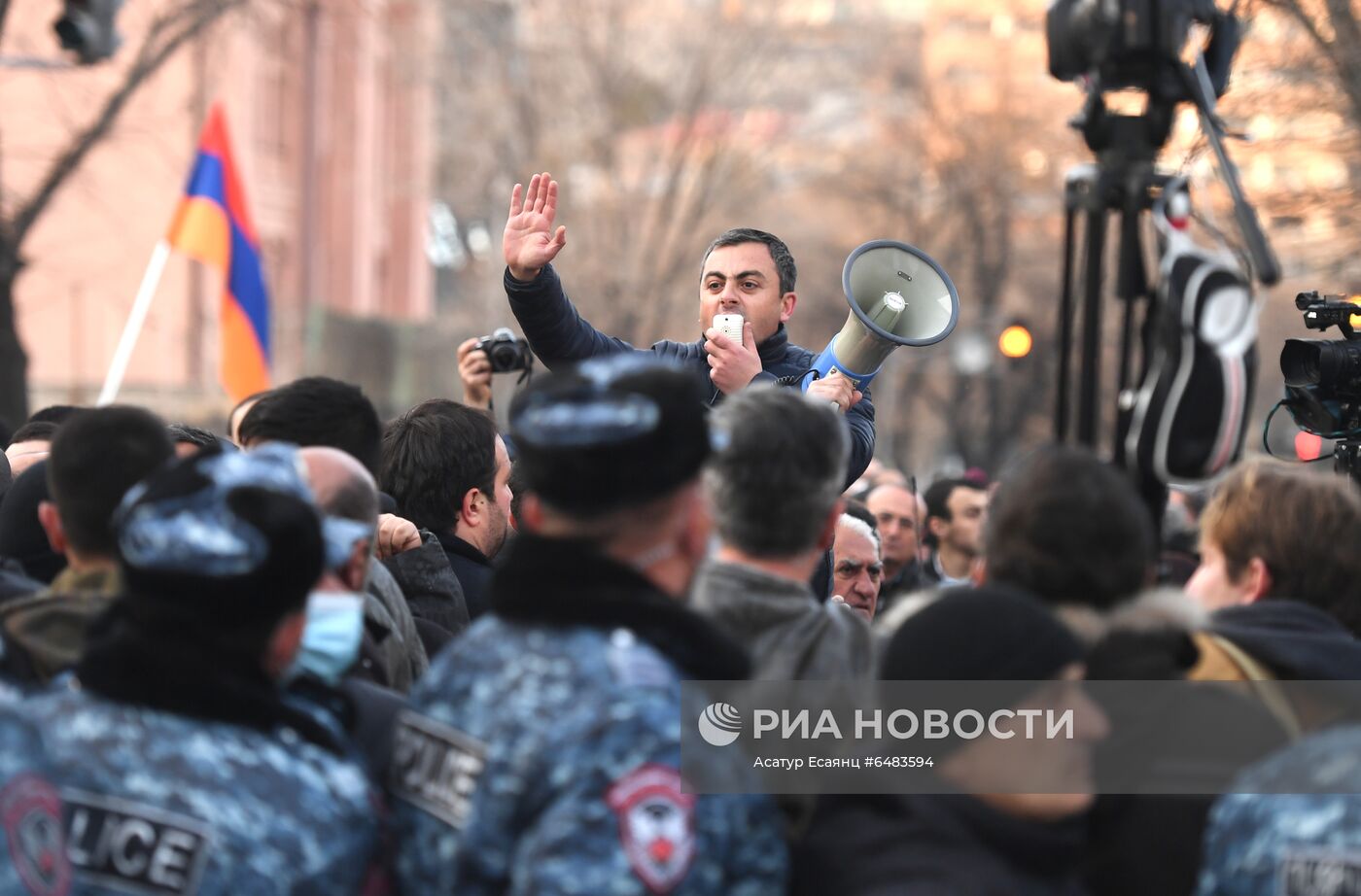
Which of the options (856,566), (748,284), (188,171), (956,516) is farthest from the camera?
(188,171)

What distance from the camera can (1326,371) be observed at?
5352mm

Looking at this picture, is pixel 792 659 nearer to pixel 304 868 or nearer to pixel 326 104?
pixel 304 868

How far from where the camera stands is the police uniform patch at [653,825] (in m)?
2.68

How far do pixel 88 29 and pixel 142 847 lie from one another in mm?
7539

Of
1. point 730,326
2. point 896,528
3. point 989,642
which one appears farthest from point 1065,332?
point 896,528

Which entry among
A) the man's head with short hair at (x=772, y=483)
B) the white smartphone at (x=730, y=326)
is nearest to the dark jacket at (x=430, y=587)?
the white smartphone at (x=730, y=326)

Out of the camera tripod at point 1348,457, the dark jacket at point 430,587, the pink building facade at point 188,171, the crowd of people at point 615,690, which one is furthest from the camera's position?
the pink building facade at point 188,171

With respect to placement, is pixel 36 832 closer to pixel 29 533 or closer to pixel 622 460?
pixel 622 460

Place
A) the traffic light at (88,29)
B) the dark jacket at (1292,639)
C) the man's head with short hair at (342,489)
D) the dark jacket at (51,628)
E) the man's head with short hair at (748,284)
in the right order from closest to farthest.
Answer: the dark jacket at (1292,639) < the dark jacket at (51,628) < the man's head with short hair at (342,489) < the man's head with short hair at (748,284) < the traffic light at (88,29)

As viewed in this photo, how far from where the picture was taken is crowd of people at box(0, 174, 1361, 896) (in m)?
2.80

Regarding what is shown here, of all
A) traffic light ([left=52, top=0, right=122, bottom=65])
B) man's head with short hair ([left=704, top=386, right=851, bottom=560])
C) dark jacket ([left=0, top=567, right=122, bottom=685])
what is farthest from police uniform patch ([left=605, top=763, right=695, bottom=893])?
traffic light ([left=52, top=0, right=122, bottom=65])

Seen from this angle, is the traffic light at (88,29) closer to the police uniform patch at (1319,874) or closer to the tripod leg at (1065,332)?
the tripod leg at (1065,332)

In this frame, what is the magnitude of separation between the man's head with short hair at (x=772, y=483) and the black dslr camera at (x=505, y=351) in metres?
3.95

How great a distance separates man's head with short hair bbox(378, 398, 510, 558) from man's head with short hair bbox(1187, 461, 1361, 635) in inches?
97.7
